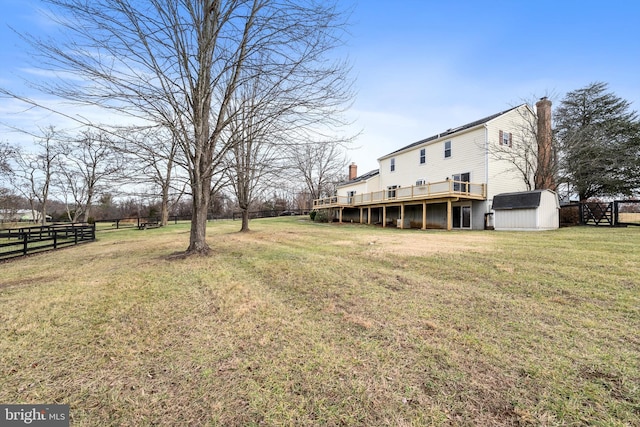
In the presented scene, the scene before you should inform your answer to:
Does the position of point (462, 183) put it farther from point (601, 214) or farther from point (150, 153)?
point (150, 153)

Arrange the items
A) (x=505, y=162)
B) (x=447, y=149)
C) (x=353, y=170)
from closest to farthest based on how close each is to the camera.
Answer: (x=505, y=162)
(x=447, y=149)
(x=353, y=170)

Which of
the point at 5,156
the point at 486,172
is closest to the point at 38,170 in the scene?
the point at 5,156

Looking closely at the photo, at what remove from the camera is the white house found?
17438 mm

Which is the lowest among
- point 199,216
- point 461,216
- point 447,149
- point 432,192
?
point 461,216

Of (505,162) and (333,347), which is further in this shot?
(505,162)

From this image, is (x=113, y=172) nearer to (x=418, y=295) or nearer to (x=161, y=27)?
(x=161, y=27)

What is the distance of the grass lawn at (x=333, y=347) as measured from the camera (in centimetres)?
205

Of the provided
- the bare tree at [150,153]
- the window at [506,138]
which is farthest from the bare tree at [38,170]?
the window at [506,138]

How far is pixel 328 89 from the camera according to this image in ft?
21.2

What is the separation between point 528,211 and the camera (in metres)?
14.1

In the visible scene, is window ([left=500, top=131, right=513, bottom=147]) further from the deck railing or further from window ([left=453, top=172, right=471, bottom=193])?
the deck railing

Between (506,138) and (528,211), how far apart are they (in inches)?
277

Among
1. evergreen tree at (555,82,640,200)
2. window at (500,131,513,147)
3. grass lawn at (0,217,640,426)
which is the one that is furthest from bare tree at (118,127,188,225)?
evergreen tree at (555,82,640,200)

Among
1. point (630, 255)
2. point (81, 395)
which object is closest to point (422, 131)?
point (630, 255)
